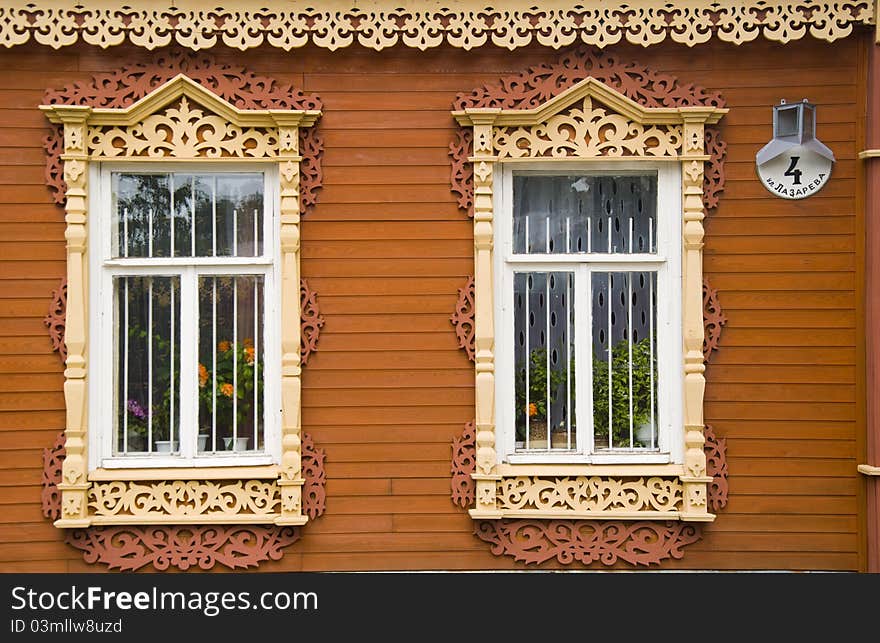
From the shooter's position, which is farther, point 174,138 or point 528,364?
point 528,364

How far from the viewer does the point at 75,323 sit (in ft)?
16.5

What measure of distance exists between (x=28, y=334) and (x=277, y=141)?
1.71m

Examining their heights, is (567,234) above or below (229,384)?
above

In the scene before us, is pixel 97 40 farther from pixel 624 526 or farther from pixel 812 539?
pixel 812 539

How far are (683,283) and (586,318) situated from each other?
0.56 m

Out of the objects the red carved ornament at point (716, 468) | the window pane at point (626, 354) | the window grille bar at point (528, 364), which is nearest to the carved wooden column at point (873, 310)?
the red carved ornament at point (716, 468)

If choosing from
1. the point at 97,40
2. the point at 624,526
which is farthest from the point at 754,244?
the point at 97,40

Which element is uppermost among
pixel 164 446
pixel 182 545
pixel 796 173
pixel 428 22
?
pixel 428 22

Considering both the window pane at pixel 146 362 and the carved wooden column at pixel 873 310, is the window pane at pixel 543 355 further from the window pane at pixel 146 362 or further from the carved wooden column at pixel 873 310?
the window pane at pixel 146 362

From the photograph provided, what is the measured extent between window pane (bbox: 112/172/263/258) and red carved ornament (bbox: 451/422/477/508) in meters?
1.54

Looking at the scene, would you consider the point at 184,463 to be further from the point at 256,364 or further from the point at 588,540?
the point at 588,540

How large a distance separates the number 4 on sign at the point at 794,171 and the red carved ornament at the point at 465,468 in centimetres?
222

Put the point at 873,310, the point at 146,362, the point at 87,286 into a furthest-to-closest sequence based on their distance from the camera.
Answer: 1. the point at 146,362
2. the point at 87,286
3. the point at 873,310

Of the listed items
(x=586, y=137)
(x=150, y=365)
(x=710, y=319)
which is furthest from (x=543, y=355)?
(x=150, y=365)
